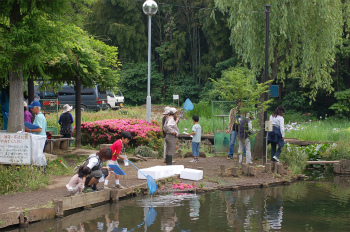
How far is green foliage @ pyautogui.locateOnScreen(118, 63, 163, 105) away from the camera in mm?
44656

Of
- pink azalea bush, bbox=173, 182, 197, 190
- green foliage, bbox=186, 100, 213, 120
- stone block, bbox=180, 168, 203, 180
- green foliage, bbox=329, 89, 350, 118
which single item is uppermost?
green foliage, bbox=329, 89, 350, 118

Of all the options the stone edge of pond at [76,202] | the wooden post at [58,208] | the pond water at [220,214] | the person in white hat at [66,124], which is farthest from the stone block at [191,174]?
the person in white hat at [66,124]

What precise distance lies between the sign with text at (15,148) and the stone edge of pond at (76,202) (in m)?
2.09

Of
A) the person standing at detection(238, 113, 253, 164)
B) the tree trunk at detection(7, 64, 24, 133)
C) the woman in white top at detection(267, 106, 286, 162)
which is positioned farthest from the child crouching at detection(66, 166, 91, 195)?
the woman in white top at detection(267, 106, 286, 162)

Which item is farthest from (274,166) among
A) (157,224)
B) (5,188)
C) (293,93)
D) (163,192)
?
(293,93)

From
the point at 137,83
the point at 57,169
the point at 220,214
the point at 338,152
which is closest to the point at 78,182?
the point at 220,214

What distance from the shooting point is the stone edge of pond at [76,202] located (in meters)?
8.10

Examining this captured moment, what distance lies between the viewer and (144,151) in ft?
53.9

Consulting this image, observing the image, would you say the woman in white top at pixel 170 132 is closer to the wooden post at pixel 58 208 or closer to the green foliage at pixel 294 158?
the green foliage at pixel 294 158

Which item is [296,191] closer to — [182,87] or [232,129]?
[232,129]

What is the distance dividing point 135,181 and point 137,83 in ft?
111

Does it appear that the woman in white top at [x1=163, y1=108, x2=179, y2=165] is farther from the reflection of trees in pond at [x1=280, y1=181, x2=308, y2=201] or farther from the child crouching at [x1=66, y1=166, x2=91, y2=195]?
the child crouching at [x1=66, y1=166, x2=91, y2=195]

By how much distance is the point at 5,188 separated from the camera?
10.2m

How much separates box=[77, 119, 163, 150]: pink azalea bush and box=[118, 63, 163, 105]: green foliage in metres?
26.3
